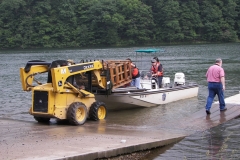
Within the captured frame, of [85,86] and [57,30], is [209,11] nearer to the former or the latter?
[57,30]

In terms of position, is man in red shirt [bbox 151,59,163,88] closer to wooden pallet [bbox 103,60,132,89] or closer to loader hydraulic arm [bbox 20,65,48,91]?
wooden pallet [bbox 103,60,132,89]

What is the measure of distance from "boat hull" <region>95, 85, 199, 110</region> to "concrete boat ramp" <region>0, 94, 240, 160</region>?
1.97 m

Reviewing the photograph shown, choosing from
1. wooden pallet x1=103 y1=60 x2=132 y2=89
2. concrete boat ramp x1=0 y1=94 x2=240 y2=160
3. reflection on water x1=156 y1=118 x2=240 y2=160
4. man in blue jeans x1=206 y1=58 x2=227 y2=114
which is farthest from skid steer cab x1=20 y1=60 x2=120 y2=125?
reflection on water x1=156 y1=118 x2=240 y2=160

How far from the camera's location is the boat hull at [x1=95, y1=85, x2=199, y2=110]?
15336mm

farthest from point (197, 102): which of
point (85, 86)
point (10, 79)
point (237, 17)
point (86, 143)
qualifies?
point (237, 17)

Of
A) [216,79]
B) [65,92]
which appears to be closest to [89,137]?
[65,92]

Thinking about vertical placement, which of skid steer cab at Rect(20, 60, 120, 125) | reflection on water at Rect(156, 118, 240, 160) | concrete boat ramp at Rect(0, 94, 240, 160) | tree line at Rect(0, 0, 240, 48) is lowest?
reflection on water at Rect(156, 118, 240, 160)

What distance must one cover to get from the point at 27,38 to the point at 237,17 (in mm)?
43683

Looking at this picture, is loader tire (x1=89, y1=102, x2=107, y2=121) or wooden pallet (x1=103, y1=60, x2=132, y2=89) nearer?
loader tire (x1=89, y1=102, x2=107, y2=121)

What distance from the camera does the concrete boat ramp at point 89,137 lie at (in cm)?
862

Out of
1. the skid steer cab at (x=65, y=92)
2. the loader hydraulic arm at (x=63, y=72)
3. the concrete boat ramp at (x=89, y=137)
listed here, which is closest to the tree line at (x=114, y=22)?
the skid steer cab at (x=65, y=92)

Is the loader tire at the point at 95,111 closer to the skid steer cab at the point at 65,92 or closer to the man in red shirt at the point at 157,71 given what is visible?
the skid steer cab at the point at 65,92

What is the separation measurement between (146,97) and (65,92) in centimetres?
474

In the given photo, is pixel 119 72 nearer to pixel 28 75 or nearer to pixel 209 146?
pixel 28 75
